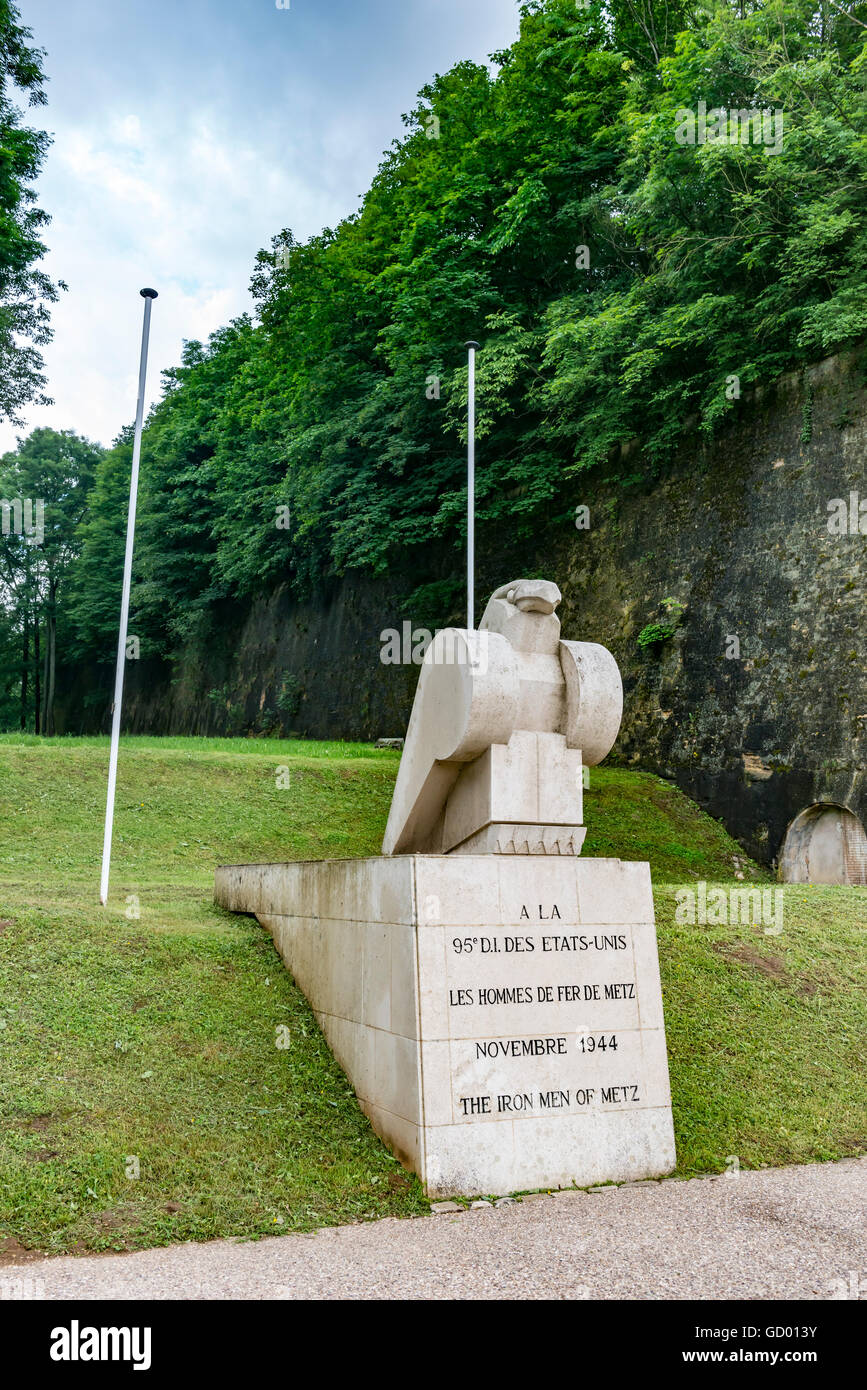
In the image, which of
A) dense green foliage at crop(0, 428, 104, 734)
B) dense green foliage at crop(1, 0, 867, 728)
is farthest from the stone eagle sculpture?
dense green foliage at crop(0, 428, 104, 734)

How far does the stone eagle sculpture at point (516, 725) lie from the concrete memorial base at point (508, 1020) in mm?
309

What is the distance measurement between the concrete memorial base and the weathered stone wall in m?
9.58

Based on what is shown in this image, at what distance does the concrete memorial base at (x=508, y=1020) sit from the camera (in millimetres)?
5273

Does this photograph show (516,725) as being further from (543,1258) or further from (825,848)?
(825,848)

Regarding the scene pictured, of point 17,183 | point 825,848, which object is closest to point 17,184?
point 17,183

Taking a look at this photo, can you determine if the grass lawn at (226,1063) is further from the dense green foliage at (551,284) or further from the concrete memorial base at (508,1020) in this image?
the dense green foliage at (551,284)

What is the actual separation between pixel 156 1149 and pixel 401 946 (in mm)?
1582

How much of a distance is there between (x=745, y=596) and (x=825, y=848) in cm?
421

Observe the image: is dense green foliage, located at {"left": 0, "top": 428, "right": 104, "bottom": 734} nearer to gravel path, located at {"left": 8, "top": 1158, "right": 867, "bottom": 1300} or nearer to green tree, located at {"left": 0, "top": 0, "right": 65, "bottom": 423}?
green tree, located at {"left": 0, "top": 0, "right": 65, "bottom": 423}

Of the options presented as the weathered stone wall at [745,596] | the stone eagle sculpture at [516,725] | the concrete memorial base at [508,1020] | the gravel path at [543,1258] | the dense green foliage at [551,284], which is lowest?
the gravel path at [543,1258]

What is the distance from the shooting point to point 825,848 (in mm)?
14781

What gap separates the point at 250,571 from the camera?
30.0m

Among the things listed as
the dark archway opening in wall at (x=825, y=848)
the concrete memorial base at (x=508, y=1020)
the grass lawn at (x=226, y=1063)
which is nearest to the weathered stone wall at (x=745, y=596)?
the dark archway opening in wall at (x=825, y=848)

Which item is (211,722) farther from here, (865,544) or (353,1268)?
(353,1268)
